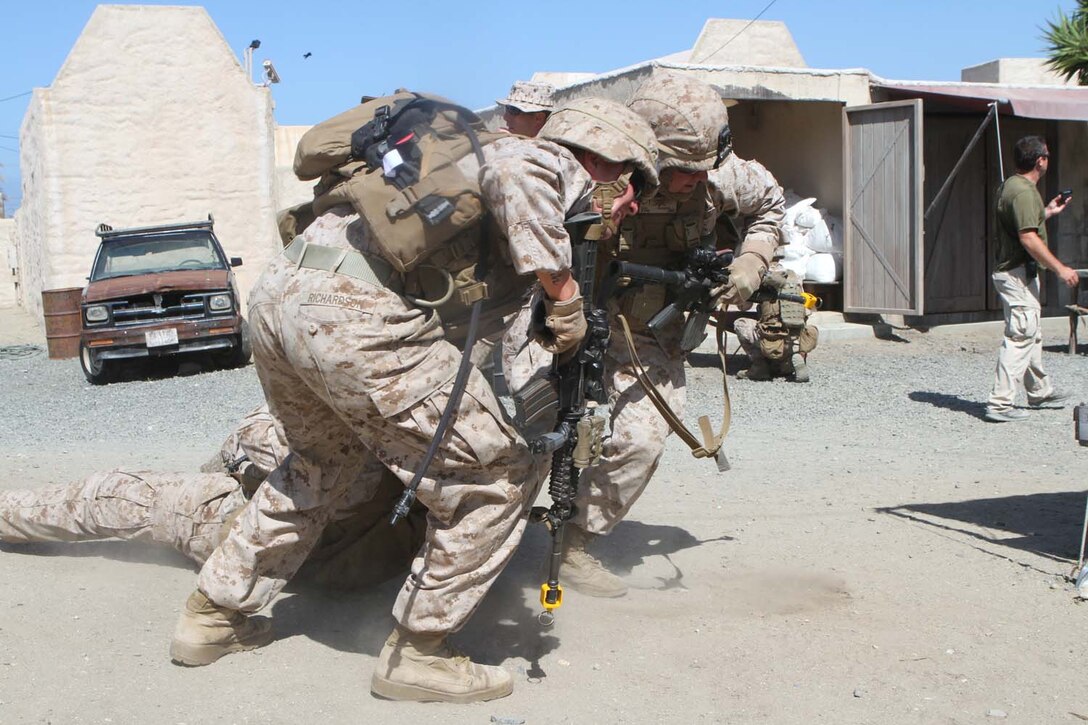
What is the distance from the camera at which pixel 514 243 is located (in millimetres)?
2982

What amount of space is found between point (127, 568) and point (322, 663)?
1.40 metres

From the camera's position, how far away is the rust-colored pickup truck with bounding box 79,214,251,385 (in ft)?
39.1

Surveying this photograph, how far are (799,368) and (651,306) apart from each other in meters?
6.07

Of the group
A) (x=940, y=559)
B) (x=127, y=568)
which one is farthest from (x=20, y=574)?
(x=940, y=559)

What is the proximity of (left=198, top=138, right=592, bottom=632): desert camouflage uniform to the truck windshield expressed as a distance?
10.0 metres

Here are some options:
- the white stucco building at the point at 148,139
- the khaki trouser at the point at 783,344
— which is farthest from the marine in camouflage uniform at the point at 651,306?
the white stucco building at the point at 148,139

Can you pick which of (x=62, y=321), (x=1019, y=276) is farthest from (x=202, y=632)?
(x=62, y=321)

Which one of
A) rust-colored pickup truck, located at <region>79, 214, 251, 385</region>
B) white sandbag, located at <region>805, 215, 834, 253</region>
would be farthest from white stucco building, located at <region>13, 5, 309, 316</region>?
white sandbag, located at <region>805, 215, 834, 253</region>

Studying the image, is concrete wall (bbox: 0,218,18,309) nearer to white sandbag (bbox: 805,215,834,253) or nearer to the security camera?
the security camera

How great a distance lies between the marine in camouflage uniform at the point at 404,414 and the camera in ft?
10.1

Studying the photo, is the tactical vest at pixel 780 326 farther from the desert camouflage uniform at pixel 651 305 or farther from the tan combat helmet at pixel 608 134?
the tan combat helmet at pixel 608 134

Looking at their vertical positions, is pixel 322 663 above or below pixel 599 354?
below

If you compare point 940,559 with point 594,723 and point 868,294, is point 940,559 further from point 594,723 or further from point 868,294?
point 868,294

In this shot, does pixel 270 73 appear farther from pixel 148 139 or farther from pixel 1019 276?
pixel 1019 276
